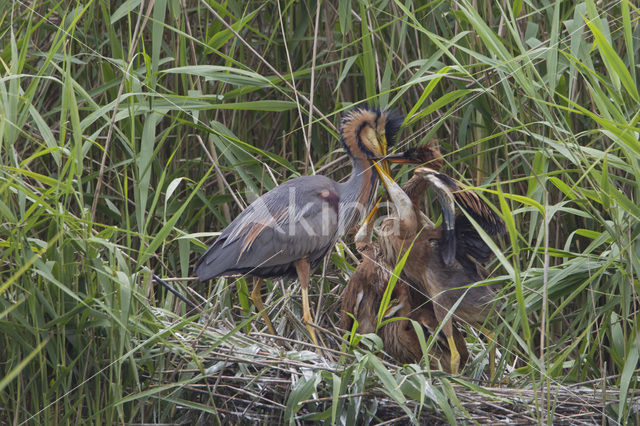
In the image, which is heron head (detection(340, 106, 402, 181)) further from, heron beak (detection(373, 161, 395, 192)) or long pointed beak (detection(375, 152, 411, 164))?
long pointed beak (detection(375, 152, 411, 164))

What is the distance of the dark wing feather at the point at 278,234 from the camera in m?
3.12

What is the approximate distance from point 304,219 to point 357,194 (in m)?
0.26

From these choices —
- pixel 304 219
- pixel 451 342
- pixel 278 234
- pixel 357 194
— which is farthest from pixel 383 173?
pixel 451 342

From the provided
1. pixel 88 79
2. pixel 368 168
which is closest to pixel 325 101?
pixel 368 168

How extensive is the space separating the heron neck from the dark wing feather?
2.5 inches

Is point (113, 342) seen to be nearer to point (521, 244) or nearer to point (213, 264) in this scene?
point (213, 264)

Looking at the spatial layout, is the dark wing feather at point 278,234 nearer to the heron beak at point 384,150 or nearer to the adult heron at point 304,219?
the adult heron at point 304,219

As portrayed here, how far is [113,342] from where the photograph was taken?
2381 mm

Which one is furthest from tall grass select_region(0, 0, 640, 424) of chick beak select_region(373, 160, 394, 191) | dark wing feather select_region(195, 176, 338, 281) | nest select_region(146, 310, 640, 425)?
chick beak select_region(373, 160, 394, 191)

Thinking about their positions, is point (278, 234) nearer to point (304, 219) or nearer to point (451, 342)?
point (304, 219)

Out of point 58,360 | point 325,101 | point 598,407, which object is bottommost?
point 598,407

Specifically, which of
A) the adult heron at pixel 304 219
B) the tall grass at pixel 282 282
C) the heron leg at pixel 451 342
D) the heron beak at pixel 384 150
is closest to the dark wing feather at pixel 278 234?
the adult heron at pixel 304 219

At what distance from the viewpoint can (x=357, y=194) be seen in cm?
338

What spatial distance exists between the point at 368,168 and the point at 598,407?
1.28 meters
